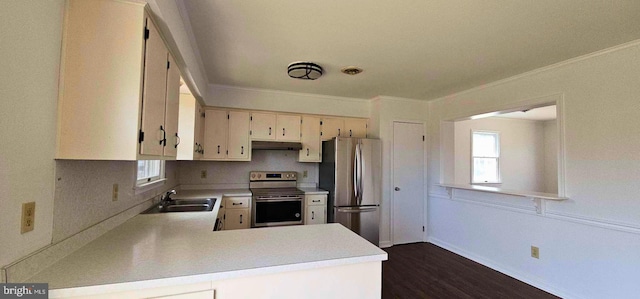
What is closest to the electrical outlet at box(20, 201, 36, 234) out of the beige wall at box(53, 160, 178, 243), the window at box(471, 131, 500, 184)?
the beige wall at box(53, 160, 178, 243)

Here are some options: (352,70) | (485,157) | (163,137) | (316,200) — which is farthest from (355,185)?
(485,157)

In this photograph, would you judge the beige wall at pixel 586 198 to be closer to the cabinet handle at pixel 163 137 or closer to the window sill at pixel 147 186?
the cabinet handle at pixel 163 137

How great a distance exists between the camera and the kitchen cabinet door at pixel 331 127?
418 centimetres

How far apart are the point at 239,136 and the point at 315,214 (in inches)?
62.9

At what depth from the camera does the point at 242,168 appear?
161 inches

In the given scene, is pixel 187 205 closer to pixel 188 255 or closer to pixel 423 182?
pixel 188 255

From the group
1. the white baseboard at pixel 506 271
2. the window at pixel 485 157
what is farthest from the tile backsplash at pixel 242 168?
the window at pixel 485 157

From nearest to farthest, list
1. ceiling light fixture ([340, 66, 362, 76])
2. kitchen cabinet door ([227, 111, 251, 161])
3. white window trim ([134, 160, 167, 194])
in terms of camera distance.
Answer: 1. white window trim ([134, 160, 167, 194])
2. ceiling light fixture ([340, 66, 362, 76])
3. kitchen cabinet door ([227, 111, 251, 161])

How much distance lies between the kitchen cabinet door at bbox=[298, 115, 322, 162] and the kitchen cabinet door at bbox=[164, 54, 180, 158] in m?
2.31

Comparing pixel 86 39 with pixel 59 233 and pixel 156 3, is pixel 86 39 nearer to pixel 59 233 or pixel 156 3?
pixel 156 3

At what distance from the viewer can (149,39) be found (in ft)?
4.22

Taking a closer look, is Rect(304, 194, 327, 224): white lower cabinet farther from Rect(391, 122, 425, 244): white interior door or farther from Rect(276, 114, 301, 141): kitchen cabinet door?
Rect(391, 122, 425, 244): white interior door

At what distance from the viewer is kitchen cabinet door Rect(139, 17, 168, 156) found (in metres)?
1.27

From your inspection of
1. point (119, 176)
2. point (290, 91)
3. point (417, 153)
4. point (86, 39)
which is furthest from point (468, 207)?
point (86, 39)
